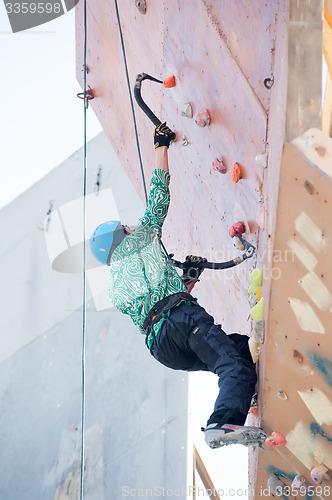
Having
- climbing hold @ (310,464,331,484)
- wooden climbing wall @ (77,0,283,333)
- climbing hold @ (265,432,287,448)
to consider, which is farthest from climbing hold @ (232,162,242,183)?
climbing hold @ (310,464,331,484)

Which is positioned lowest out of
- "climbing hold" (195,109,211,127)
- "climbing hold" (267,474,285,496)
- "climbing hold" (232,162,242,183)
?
"climbing hold" (267,474,285,496)

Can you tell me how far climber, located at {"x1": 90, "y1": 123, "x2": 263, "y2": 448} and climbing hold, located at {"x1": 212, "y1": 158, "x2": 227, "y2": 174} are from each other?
24cm

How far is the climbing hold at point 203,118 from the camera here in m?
3.19

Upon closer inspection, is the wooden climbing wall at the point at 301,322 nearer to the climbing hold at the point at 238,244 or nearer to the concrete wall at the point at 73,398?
the climbing hold at the point at 238,244

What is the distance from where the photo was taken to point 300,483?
2.71 meters

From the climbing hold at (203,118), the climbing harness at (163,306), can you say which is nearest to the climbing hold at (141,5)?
the climbing hold at (203,118)

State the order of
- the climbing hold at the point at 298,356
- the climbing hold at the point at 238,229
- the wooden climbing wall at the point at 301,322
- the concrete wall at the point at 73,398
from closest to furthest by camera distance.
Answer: the wooden climbing wall at the point at 301,322, the climbing hold at the point at 298,356, the climbing hold at the point at 238,229, the concrete wall at the point at 73,398

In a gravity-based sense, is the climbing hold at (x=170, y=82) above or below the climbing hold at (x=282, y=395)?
above

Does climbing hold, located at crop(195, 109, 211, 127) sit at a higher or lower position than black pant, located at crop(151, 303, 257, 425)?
higher

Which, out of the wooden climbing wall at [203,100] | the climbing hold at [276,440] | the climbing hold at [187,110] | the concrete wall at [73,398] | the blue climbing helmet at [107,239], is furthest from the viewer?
the concrete wall at [73,398]

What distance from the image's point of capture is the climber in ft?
8.71

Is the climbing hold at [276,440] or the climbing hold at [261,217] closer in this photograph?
the climbing hold at [276,440]

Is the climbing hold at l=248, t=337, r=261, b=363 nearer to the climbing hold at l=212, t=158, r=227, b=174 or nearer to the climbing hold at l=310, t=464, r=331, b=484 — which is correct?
the climbing hold at l=310, t=464, r=331, b=484

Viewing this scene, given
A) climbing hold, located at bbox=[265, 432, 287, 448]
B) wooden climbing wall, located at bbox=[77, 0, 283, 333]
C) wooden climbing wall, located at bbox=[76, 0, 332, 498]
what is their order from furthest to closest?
wooden climbing wall, located at bbox=[77, 0, 283, 333] → climbing hold, located at bbox=[265, 432, 287, 448] → wooden climbing wall, located at bbox=[76, 0, 332, 498]
